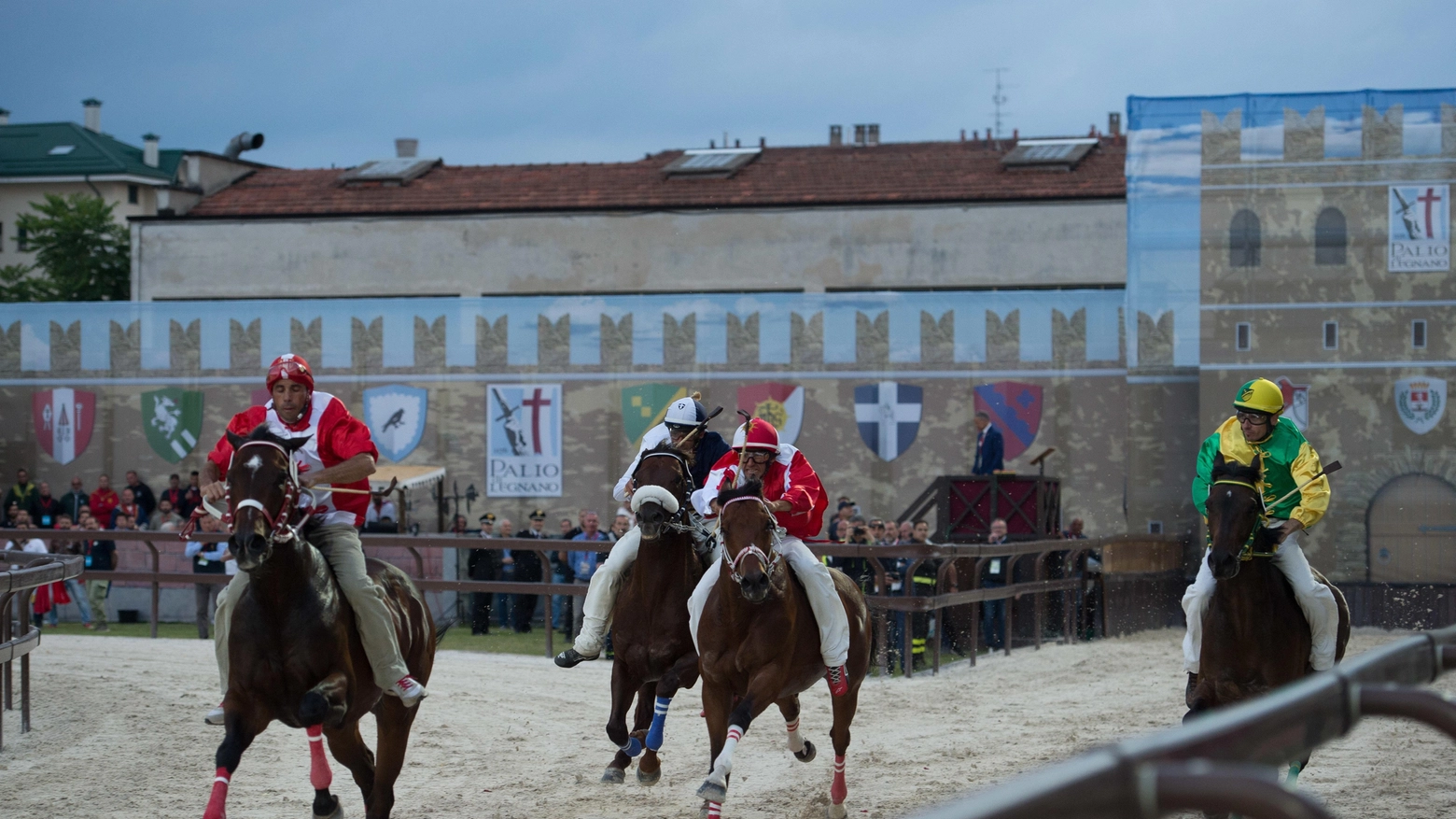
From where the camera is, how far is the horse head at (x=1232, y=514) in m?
7.44

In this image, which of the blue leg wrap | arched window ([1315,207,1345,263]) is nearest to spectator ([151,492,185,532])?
the blue leg wrap

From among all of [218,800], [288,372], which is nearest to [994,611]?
[288,372]

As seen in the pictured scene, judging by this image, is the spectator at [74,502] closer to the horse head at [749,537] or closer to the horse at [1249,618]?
the horse head at [749,537]

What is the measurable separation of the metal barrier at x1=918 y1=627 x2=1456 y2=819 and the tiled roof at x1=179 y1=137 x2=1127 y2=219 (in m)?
30.1

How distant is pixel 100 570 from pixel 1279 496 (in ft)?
51.1

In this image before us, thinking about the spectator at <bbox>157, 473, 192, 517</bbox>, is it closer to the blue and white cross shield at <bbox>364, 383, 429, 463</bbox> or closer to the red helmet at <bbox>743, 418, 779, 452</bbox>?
the blue and white cross shield at <bbox>364, 383, 429, 463</bbox>

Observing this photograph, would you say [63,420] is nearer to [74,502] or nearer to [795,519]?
[74,502]

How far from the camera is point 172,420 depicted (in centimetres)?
2853

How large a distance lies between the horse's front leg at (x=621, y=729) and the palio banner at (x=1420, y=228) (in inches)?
783

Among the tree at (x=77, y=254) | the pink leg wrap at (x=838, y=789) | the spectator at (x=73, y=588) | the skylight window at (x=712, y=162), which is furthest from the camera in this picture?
the tree at (x=77, y=254)

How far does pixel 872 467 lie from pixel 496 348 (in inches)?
286

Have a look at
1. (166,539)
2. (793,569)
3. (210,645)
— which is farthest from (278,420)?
(166,539)

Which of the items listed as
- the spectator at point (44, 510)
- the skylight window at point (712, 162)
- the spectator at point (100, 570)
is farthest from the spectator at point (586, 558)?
the skylight window at point (712, 162)

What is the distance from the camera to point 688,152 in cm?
3944
